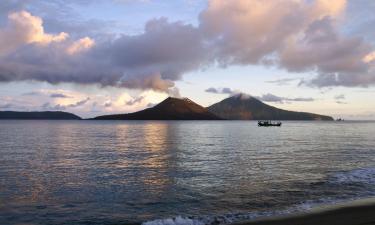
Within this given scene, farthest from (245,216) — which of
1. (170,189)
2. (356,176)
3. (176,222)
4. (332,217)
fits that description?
(356,176)

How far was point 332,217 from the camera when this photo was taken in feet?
69.6

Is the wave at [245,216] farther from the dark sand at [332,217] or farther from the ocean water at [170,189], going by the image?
the dark sand at [332,217]

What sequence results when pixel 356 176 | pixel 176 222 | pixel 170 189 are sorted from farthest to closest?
1. pixel 356 176
2. pixel 170 189
3. pixel 176 222

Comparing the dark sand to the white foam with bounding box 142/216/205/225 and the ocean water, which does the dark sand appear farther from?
the white foam with bounding box 142/216/205/225

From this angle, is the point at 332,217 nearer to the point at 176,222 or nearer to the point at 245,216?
the point at 245,216

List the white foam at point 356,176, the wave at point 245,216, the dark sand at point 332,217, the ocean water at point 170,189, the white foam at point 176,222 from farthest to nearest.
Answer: the white foam at point 356,176 → the ocean water at point 170,189 → the wave at point 245,216 → the white foam at point 176,222 → the dark sand at point 332,217

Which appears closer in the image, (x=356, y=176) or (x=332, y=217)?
(x=332, y=217)

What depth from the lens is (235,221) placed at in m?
21.6

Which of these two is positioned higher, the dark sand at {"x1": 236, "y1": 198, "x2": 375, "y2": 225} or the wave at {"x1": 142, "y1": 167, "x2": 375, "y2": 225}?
the dark sand at {"x1": 236, "y1": 198, "x2": 375, "y2": 225}

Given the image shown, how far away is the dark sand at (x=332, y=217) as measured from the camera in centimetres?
1986

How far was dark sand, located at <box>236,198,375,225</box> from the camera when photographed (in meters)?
19.9

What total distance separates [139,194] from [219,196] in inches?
249

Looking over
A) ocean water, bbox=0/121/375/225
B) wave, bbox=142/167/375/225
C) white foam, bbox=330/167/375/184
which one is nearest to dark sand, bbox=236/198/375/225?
wave, bbox=142/167/375/225

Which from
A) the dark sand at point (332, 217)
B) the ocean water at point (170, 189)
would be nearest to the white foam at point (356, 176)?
the ocean water at point (170, 189)
